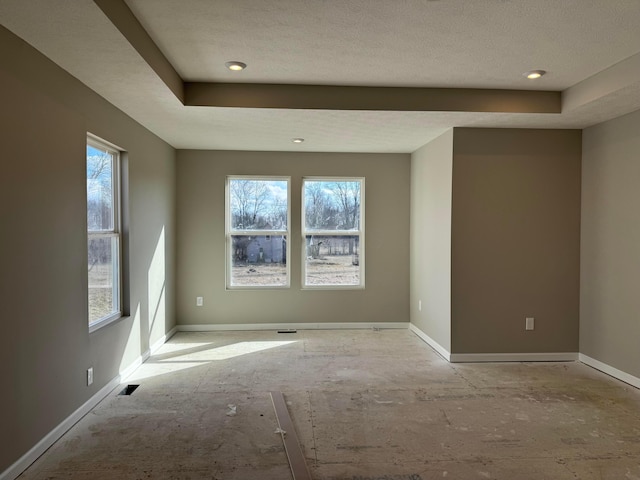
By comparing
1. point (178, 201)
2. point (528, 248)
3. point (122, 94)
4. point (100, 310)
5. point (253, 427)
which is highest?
point (122, 94)

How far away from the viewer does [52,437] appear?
264 cm

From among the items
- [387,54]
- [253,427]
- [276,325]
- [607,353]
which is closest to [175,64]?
[387,54]

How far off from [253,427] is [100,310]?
1.64 m

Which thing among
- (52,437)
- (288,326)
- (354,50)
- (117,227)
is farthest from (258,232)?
(52,437)

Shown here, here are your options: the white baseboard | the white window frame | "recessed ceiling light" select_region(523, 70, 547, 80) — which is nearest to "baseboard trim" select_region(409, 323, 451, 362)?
"recessed ceiling light" select_region(523, 70, 547, 80)

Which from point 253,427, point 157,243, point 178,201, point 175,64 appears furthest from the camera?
point 178,201

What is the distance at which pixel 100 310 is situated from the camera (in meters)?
3.53

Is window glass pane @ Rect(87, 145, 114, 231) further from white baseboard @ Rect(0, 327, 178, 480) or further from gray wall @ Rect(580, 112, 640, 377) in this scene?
gray wall @ Rect(580, 112, 640, 377)

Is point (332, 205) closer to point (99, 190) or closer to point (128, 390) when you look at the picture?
point (99, 190)

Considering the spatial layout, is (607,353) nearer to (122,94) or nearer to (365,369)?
(365,369)

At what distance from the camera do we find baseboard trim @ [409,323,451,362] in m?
4.44

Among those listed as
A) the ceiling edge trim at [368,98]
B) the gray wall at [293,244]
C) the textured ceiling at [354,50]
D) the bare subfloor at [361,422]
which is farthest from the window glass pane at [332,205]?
the ceiling edge trim at [368,98]

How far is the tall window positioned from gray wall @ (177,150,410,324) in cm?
181

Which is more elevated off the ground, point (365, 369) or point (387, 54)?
point (387, 54)
